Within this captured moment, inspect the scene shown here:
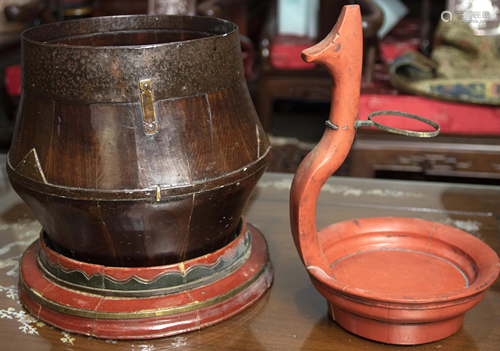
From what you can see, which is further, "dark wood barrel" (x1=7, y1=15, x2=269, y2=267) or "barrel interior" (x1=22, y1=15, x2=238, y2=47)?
"barrel interior" (x1=22, y1=15, x2=238, y2=47)

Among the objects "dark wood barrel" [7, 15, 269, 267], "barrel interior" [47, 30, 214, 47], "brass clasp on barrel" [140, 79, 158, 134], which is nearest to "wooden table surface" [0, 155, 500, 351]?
"dark wood barrel" [7, 15, 269, 267]

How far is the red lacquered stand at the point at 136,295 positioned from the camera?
36.4 inches

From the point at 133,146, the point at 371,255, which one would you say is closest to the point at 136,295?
→ the point at 133,146

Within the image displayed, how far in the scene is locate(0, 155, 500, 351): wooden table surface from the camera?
3.00 ft

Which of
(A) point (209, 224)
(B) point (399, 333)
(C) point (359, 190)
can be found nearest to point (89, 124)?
(A) point (209, 224)

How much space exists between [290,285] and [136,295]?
311mm

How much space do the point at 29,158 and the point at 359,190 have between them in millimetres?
909

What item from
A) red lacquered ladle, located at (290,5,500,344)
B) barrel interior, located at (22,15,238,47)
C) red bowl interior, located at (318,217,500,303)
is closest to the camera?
red lacquered ladle, located at (290,5,500,344)

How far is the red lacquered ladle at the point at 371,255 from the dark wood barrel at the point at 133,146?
15 centimetres

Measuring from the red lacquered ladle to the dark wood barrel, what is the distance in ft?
0.49

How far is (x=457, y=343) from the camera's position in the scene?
2.96 feet

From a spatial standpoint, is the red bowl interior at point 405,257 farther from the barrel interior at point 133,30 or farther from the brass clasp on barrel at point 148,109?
the barrel interior at point 133,30

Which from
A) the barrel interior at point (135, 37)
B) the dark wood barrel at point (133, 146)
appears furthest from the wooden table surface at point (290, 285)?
the barrel interior at point (135, 37)

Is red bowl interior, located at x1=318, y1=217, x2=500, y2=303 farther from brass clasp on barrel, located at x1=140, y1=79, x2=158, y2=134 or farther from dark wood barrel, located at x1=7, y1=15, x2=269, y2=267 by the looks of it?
brass clasp on barrel, located at x1=140, y1=79, x2=158, y2=134
